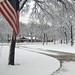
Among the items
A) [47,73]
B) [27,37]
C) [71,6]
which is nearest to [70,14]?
[71,6]

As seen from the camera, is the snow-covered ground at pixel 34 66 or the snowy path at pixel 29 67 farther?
the snow-covered ground at pixel 34 66

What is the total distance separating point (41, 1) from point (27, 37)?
104 metres

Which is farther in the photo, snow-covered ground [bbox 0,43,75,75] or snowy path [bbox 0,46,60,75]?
snow-covered ground [bbox 0,43,75,75]

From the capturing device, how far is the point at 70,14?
17.2 metres

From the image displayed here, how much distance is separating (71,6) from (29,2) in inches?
Result: 175

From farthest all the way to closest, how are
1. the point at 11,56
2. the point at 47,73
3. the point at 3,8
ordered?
the point at 11,56 < the point at 47,73 < the point at 3,8

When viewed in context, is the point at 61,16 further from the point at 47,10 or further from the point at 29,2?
the point at 29,2

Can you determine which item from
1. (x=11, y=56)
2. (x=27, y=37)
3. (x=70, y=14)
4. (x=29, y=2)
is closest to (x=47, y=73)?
(x=11, y=56)

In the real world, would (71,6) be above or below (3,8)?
above

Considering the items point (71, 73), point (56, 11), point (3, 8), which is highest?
point (56, 11)

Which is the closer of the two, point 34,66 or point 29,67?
point 29,67

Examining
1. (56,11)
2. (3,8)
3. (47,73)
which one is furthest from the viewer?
(56,11)

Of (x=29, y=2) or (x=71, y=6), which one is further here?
(x=29, y=2)

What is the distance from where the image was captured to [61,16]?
18.2 meters
